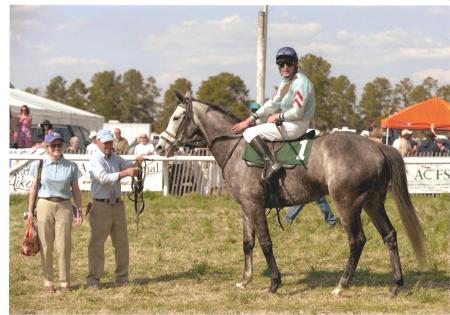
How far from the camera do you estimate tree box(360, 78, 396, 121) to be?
53062 mm

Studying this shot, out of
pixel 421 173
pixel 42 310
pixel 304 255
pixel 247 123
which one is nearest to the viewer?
pixel 42 310

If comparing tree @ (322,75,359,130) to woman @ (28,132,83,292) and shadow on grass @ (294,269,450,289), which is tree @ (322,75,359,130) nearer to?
shadow on grass @ (294,269,450,289)

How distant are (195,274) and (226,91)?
44152 mm

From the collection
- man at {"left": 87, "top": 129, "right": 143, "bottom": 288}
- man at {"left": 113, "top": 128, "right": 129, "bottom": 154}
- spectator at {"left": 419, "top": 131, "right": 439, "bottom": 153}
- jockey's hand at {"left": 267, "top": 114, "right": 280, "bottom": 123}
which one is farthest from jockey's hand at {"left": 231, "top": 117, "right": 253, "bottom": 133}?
spectator at {"left": 419, "top": 131, "right": 439, "bottom": 153}

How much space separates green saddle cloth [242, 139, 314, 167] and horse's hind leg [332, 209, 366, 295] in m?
0.78

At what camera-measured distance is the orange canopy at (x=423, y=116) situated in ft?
67.5

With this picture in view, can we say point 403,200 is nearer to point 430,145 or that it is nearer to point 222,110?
point 222,110

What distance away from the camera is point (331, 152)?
7688 mm

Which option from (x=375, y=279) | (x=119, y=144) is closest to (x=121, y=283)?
(x=375, y=279)

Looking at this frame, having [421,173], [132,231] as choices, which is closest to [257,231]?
[132,231]

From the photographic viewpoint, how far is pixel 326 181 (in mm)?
7723

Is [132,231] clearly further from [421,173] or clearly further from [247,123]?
[421,173]

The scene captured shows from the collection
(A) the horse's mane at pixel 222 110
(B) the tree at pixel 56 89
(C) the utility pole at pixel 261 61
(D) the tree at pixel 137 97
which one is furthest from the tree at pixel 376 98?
(A) the horse's mane at pixel 222 110

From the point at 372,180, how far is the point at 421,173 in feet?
33.4
